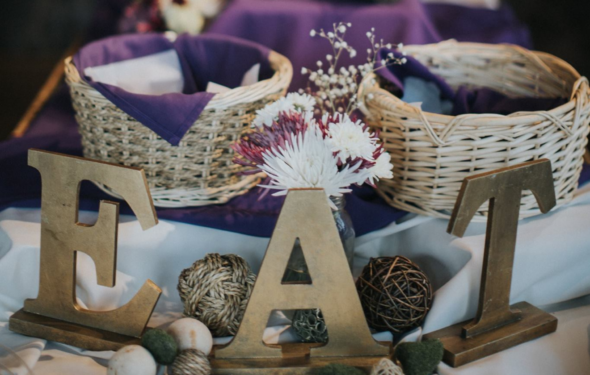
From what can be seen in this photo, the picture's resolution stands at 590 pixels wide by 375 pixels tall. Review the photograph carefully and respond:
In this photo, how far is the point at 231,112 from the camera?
0.94 m

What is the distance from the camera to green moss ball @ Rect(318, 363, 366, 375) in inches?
28.5

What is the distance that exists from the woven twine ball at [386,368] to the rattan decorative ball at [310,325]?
10 cm

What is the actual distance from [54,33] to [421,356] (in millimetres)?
3075

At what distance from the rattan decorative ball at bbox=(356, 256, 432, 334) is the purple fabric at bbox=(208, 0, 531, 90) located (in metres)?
0.65

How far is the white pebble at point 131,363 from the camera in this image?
28.1 inches

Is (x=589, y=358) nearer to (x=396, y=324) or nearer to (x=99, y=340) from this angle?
(x=396, y=324)

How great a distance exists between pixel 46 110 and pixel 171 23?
1.89ft

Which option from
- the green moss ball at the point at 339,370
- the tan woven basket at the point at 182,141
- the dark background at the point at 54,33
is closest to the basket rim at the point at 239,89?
the tan woven basket at the point at 182,141

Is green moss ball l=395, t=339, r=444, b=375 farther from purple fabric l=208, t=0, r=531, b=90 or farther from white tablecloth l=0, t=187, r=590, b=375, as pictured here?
purple fabric l=208, t=0, r=531, b=90

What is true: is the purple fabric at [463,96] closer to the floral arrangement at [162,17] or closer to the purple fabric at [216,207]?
the purple fabric at [216,207]

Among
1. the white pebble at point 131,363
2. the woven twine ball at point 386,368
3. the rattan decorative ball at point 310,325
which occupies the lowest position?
the white pebble at point 131,363

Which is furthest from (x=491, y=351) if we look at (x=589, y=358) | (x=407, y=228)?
(x=407, y=228)

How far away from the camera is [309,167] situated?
0.75 m

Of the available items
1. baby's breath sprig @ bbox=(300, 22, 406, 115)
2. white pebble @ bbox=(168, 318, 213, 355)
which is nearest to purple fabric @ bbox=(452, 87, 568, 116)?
baby's breath sprig @ bbox=(300, 22, 406, 115)
